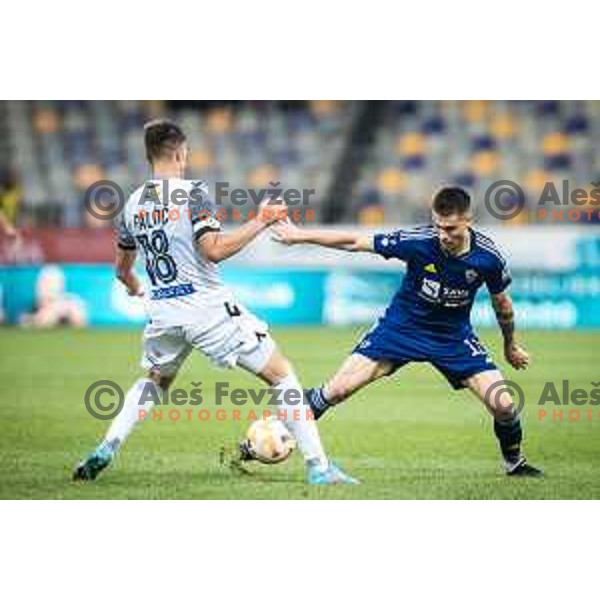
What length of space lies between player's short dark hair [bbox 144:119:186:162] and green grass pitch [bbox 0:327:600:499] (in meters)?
1.56

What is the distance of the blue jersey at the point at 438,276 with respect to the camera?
664cm

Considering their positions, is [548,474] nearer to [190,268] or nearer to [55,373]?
[190,268]

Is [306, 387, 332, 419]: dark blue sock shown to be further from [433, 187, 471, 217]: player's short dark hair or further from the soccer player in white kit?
[433, 187, 471, 217]: player's short dark hair

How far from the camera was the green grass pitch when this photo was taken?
6.50 metres

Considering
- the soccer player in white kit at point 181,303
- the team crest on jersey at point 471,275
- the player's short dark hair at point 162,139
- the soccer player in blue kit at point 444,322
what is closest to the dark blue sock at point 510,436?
the soccer player in blue kit at point 444,322

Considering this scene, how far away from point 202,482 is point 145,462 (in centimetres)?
68

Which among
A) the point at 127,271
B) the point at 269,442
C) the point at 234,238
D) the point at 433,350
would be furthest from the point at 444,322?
the point at 127,271

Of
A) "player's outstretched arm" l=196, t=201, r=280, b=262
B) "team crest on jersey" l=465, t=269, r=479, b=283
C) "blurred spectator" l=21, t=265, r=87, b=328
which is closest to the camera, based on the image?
"player's outstretched arm" l=196, t=201, r=280, b=262

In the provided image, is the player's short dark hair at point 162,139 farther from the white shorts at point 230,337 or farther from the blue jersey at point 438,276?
the blue jersey at point 438,276

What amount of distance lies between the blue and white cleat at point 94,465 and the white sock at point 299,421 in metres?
0.83

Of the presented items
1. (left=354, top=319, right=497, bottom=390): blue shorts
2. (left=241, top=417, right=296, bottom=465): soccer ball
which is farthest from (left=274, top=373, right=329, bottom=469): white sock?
(left=354, top=319, right=497, bottom=390): blue shorts

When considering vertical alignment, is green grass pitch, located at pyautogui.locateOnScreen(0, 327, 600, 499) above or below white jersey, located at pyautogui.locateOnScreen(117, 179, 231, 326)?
below

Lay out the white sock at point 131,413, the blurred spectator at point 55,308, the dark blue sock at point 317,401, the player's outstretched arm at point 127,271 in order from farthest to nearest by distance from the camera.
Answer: the blurred spectator at point 55,308, the dark blue sock at point 317,401, the player's outstretched arm at point 127,271, the white sock at point 131,413

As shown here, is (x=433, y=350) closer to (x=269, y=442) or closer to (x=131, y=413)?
(x=269, y=442)
